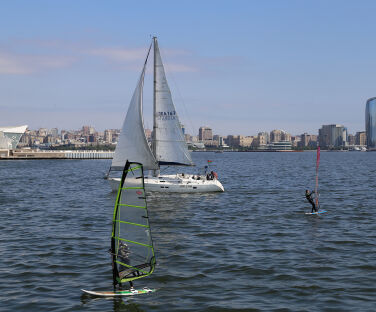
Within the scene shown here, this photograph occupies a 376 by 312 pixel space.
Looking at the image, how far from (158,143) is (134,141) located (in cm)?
294

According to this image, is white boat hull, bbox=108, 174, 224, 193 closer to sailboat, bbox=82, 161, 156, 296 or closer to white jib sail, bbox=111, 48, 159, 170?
white jib sail, bbox=111, 48, 159, 170

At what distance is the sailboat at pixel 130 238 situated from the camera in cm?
1485

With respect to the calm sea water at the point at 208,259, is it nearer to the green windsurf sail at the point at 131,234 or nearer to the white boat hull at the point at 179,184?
the green windsurf sail at the point at 131,234

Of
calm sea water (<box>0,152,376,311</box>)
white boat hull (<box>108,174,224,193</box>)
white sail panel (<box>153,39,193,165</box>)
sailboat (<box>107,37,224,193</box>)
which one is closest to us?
calm sea water (<box>0,152,376,311</box>)

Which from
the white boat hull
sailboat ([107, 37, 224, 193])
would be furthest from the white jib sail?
the white boat hull

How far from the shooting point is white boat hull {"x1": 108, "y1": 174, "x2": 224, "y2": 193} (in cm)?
4562

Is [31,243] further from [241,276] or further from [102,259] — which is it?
[241,276]

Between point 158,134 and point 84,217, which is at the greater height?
point 158,134

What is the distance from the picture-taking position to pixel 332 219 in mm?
31469

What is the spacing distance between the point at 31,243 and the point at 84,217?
9.11m

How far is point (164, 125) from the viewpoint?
152 feet

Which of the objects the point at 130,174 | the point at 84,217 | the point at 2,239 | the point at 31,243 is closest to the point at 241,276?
the point at 130,174

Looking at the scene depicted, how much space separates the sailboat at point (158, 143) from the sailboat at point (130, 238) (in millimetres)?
28708

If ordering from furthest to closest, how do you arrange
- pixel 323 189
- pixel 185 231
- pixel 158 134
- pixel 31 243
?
pixel 323 189 → pixel 158 134 → pixel 185 231 → pixel 31 243
